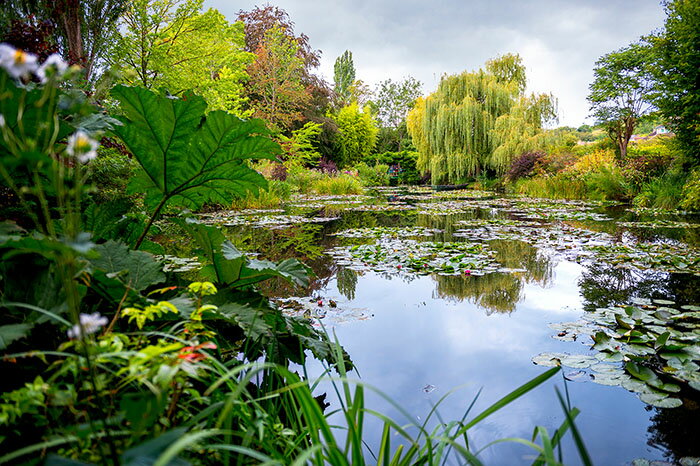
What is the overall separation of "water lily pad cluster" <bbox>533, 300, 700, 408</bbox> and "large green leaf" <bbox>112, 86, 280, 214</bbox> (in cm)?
163

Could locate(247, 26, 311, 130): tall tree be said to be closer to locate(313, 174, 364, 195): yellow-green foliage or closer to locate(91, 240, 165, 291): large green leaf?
locate(313, 174, 364, 195): yellow-green foliage

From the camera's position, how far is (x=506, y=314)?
244cm

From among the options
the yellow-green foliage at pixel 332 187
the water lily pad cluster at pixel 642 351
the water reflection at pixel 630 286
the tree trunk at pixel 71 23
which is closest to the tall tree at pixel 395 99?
the yellow-green foliage at pixel 332 187

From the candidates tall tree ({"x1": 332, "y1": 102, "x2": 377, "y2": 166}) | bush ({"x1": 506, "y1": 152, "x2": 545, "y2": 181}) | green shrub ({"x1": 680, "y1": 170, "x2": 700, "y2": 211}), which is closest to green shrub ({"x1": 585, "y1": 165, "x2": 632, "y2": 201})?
bush ({"x1": 506, "y1": 152, "x2": 545, "y2": 181})

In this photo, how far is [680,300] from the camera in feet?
Answer: 8.28

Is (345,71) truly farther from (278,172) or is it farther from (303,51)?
(278,172)

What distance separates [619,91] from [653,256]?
20029 millimetres

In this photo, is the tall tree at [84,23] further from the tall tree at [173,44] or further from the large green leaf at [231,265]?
the large green leaf at [231,265]

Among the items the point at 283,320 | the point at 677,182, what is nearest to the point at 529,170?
the point at 677,182

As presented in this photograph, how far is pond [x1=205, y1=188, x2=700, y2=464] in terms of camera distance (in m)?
1.34

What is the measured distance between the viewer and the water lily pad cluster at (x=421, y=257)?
11.6ft

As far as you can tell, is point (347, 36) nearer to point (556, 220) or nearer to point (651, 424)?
point (556, 220)

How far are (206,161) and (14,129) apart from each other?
0.53 m

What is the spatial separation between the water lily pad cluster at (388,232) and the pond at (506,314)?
2.2 inches
